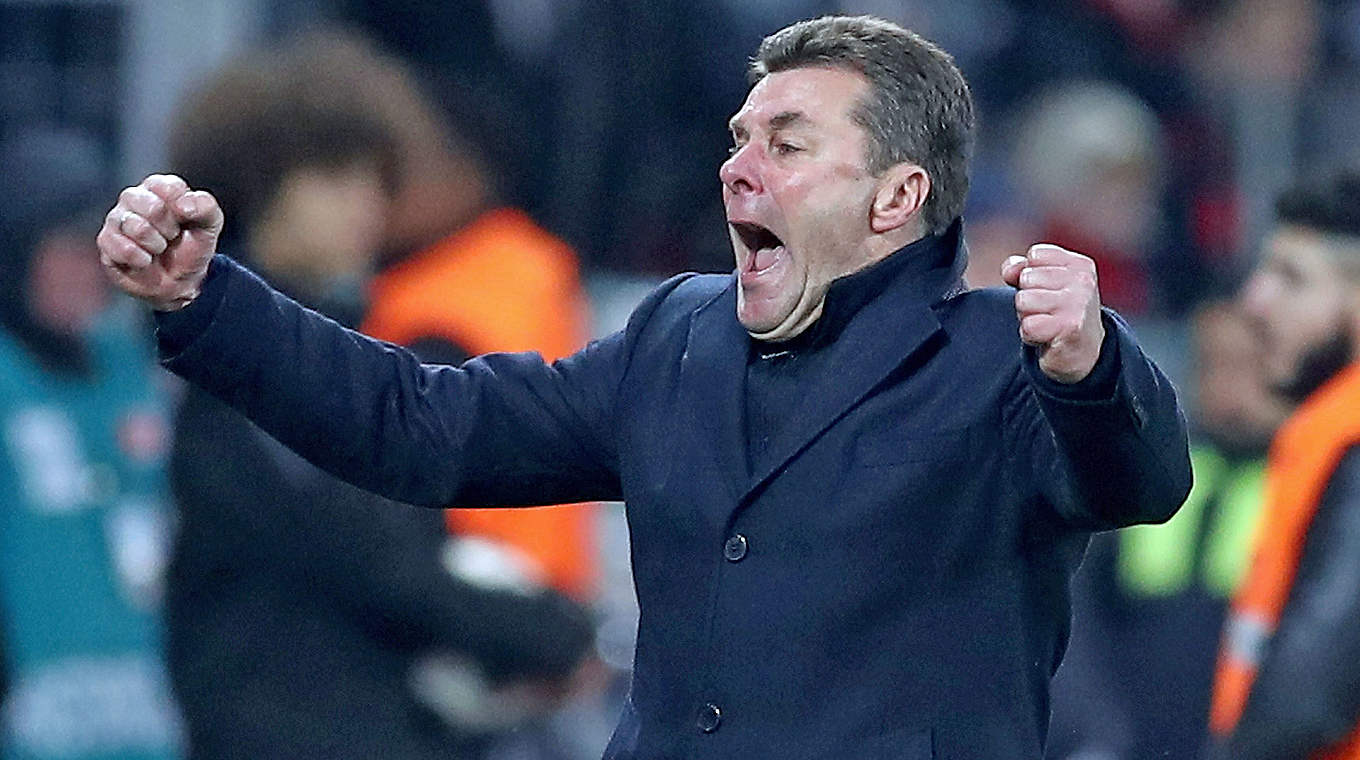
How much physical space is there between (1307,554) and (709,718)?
5.99 ft

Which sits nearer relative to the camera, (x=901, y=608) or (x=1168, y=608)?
(x=901, y=608)

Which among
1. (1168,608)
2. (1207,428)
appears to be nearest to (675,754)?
(1168,608)

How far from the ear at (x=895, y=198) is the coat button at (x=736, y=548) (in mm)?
416

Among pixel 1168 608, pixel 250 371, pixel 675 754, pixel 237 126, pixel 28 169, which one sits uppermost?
pixel 250 371

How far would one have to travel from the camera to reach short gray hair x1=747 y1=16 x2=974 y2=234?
11.1 feet

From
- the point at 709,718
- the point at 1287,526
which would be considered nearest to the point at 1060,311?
the point at 709,718

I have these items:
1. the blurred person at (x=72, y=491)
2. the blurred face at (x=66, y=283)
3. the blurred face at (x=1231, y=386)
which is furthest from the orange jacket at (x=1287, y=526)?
the blurred face at (x=66, y=283)

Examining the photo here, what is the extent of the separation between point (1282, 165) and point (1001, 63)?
870mm

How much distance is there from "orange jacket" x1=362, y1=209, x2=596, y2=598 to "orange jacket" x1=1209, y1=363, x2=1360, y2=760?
4.77 feet

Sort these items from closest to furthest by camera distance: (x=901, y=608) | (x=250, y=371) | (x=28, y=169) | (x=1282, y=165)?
(x=901, y=608) < (x=250, y=371) < (x=28, y=169) < (x=1282, y=165)

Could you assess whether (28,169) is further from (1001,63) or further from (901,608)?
(901,608)

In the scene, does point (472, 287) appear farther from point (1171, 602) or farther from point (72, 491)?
point (1171, 602)

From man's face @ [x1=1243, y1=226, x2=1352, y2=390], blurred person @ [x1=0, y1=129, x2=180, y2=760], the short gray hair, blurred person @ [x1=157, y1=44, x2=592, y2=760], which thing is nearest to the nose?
the short gray hair

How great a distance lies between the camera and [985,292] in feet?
11.1
